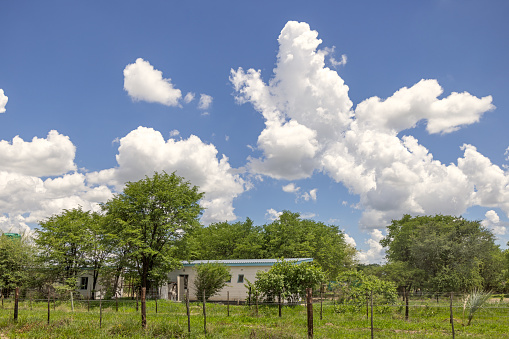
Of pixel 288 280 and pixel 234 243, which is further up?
pixel 234 243

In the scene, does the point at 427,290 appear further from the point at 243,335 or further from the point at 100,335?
the point at 100,335

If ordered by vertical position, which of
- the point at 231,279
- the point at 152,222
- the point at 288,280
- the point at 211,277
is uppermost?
the point at 152,222

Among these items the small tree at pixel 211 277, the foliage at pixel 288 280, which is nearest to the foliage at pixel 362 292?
the foliage at pixel 288 280

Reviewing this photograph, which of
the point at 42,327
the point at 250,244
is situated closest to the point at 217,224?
the point at 250,244

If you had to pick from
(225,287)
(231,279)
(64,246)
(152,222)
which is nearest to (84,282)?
(64,246)

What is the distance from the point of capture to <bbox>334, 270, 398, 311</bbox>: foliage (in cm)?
2533

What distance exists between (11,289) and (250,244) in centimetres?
3044

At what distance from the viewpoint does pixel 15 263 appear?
1544 inches

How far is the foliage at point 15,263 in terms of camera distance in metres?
38.4

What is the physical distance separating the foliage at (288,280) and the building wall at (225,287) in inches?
345

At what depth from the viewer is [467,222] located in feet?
138

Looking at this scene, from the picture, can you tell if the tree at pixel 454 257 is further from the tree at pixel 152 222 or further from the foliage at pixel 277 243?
the tree at pixel 152 222

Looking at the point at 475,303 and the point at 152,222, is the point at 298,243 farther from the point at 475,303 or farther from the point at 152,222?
the point at 475,303

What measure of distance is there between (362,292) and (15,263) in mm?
38050
